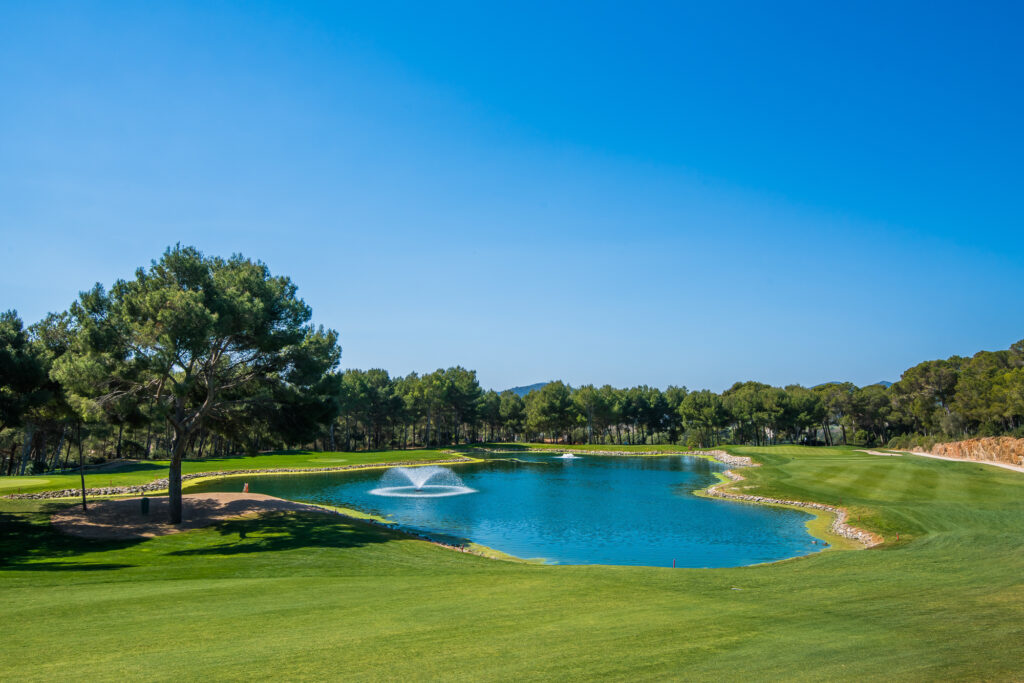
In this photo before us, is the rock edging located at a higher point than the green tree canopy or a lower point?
lower

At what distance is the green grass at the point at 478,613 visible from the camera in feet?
23.2

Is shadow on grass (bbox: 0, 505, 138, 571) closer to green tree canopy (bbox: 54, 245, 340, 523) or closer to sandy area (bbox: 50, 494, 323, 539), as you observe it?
sandy area (bbox: 50, 494, 323, 539)

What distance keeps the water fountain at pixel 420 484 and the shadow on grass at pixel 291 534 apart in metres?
15.5

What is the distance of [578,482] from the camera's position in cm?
4912

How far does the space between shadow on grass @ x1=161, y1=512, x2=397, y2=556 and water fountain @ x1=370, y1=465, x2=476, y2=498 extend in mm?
15516

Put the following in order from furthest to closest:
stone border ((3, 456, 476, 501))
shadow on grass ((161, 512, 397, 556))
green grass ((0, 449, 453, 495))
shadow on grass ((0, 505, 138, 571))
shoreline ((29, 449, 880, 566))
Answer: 1. green grass ((0, 449, 453, 495))
2. stone border ((3, 456, 476, 501))
3. shoreline ((29, 449, 880, 566))
4. shadow on grass ((161, 512, 397, 556))
5. shadow on grass ((0, 505, 138, 571))

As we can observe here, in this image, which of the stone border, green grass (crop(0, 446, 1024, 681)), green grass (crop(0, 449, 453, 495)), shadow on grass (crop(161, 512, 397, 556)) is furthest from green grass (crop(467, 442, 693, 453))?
shadow on grass (crop(161, 512, 397, 556))

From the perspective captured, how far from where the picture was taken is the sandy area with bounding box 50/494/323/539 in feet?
67.0

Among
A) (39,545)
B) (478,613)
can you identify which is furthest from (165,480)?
(478,613)

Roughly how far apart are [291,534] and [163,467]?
3450cm

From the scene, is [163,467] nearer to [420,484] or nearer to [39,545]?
[420,484]

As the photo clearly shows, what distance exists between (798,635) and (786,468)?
47349mm

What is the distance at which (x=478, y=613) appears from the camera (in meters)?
10.1

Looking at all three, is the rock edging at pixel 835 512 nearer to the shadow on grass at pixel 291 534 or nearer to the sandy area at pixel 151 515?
the shadow on grass at pixel 291 534
